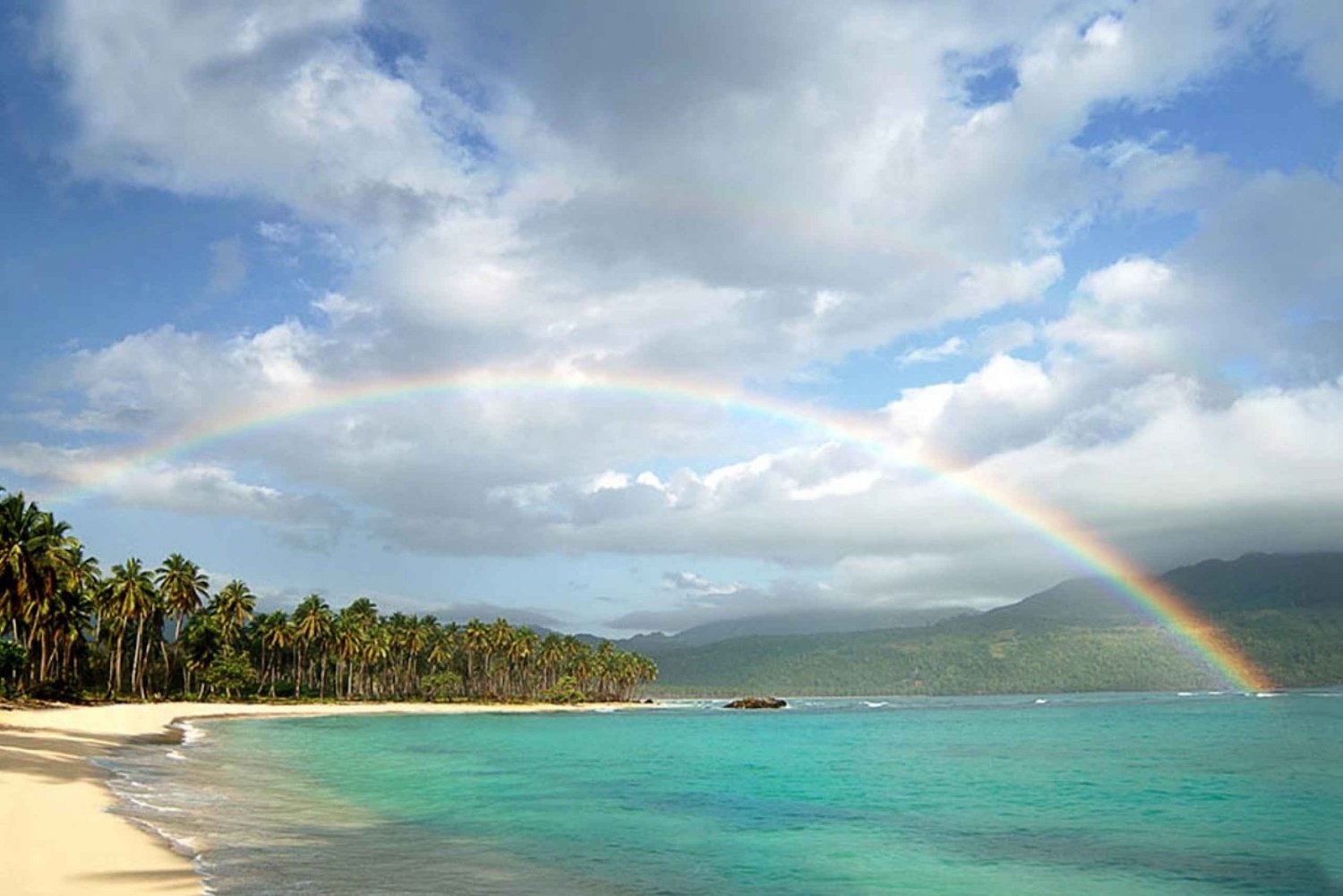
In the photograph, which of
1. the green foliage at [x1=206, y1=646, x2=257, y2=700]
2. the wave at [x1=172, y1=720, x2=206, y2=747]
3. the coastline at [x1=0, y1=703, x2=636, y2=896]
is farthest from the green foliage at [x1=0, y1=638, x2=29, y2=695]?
the green foliage at [x1=206, y1=646, x2=257, y2=700]

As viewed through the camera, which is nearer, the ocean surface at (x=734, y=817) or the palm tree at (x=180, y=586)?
the ocean surface at (x=734, y=817)

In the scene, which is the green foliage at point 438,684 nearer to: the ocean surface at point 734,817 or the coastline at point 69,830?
the ocean surface at point 734,817

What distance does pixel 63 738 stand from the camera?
175 feet

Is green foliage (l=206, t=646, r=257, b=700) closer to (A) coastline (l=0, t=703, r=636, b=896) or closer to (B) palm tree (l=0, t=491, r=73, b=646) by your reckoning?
→ (B) palm tree (l=0, t=491, r=73, b=646)

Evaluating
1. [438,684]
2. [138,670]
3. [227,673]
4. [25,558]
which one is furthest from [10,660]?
[438,684]

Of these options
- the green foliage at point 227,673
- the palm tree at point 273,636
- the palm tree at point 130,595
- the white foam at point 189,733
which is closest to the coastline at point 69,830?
the white foam at point 189,733

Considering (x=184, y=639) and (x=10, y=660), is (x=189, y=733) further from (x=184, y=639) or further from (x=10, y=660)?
(x=184, y=639)

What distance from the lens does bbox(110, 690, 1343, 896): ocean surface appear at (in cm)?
2283

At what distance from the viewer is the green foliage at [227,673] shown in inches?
4909

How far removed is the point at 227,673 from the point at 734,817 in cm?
10974

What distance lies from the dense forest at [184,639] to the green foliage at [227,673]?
0.23m

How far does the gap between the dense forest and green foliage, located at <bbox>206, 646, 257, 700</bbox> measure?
0.23m

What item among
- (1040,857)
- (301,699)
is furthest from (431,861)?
(301,699)

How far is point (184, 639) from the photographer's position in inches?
5079
